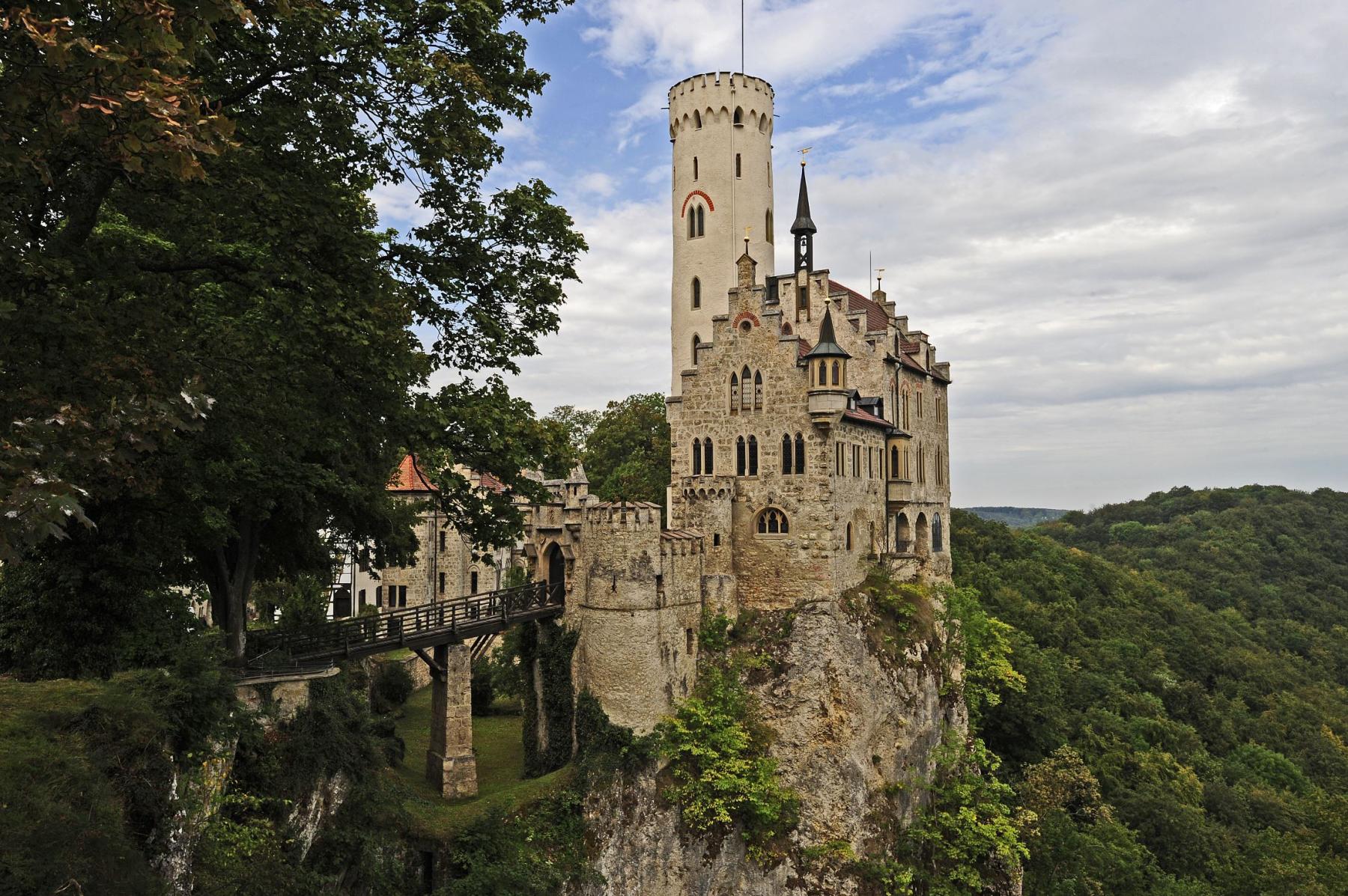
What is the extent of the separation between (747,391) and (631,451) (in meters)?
14.9

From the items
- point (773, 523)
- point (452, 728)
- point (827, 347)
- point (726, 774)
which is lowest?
A: point (726, 774)

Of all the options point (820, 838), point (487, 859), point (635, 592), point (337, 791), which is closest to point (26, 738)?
point (337, 791)

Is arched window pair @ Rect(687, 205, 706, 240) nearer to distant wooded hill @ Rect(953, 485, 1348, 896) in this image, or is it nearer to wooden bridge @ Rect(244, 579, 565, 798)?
wooden bridge @ Rect(244, 579, 565, 798)

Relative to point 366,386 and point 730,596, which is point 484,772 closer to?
point 730,596

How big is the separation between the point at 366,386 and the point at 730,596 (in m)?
21.4

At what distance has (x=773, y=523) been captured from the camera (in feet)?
108

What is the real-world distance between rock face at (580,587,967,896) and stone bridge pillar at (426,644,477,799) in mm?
4410

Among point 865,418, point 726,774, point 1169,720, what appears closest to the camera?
point 726,774

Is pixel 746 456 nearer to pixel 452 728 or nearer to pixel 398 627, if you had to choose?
pixel 398 627

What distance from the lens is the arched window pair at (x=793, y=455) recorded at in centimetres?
3253

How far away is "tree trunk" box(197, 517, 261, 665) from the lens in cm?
1900

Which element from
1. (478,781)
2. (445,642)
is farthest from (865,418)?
(478,781)

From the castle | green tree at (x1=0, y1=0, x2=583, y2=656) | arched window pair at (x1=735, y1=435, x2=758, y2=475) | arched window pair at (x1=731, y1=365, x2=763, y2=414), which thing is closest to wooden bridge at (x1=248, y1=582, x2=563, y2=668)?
the castle

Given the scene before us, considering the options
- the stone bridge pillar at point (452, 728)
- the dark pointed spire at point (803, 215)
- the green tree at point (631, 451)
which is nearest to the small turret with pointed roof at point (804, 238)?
the dark pointed spire at point (803, 215)
